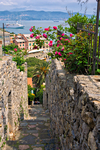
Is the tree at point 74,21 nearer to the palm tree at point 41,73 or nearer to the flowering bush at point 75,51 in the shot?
the flowering bush at point 75,51

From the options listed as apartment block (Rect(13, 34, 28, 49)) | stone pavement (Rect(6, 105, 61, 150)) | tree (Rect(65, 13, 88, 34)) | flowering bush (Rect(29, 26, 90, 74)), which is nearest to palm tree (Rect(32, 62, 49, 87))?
stone pavement (Rect(6, 105, 61, 150))

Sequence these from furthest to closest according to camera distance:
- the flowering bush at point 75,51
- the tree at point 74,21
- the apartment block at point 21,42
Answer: the apartment block at point 21,42, the tree at point 74,21, the flowering bush at point 75,51

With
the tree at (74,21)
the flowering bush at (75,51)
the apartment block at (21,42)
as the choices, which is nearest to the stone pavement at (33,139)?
the flowering bush at (75,51)

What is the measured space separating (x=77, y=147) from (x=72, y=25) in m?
4.77

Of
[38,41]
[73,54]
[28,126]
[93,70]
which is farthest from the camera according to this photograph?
[28,126]

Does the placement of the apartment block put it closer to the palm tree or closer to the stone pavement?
the palm tree

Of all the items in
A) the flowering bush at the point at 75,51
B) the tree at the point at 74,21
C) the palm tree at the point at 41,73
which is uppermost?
the tree at the point at 74,21

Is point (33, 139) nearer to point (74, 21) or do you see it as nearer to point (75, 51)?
point (75, 51)

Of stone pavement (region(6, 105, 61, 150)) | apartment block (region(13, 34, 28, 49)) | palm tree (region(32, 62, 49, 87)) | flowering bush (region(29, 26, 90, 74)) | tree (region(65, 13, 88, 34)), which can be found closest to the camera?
flowering bush (region(29, 26, 90, 74))

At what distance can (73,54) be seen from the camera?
377 cm

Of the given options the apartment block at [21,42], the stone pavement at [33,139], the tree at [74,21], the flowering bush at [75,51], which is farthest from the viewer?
the apartment block at [21,42]

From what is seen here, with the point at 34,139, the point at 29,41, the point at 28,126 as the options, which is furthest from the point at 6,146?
the point at 29,41

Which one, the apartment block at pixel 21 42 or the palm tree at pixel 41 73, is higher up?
the apartment block at pixel 21 42

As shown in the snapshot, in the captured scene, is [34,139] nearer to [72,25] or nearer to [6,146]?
[6,146]
